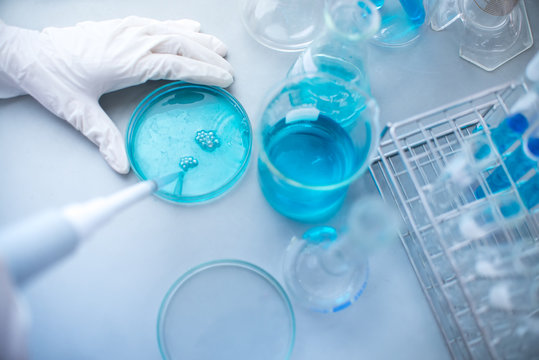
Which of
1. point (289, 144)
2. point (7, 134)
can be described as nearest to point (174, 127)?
point (289, 144)

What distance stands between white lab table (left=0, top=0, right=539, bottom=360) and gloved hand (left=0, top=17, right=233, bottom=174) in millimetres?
53

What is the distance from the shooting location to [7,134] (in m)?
1.08

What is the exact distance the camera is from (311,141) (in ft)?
3.31

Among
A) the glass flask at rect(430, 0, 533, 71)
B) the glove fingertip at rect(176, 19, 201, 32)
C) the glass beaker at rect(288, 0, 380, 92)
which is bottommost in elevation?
the glass flask at rect(430, 0, 533, 71)

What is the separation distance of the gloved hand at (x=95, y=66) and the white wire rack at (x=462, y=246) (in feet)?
1.87

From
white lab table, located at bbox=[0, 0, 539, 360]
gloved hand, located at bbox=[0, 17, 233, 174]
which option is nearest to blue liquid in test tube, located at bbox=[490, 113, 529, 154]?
white lab table, located at bbox=[0, 0, 539, 360]

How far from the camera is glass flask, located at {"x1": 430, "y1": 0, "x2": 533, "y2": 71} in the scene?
1191 mm

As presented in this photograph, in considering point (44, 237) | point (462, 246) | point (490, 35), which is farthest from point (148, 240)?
point (490, 35)

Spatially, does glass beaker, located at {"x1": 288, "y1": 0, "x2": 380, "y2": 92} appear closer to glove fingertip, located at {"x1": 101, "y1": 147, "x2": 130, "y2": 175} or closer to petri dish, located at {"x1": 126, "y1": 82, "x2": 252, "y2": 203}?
petri dish, located at {"x1": 126, "y1": 82, "x2": 252, "y2": 203}

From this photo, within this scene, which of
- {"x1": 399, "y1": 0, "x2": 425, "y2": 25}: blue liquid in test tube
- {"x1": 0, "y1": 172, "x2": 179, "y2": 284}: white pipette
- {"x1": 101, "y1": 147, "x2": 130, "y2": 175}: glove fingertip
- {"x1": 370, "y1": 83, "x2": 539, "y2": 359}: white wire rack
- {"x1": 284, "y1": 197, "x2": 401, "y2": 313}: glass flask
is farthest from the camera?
{"x1": 399, "y1": 0, "x2": 425, "y2": 25}: blue liquid in test tube

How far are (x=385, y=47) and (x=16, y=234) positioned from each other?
109 centimetres

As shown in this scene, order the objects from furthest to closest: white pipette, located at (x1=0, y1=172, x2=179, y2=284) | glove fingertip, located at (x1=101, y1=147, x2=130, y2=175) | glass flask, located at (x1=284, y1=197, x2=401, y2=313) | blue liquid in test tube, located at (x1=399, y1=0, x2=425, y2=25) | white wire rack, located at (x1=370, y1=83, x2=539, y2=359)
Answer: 1. blue liquid in test tube, located at (x1=399, y1=0, x2=425, y2=25)
2. glove fingertip, located at (x1=101, y1=147, x2=130, y2=175)
3. glass flask, located at (x1=284, y1=197, x2=401, y2=313)
4. white wire rack, located at (x1=370, y1=83, x2=539, y2=359)
5. white pipette, located at (x1=0, y1=172, x2=179, y2=284)

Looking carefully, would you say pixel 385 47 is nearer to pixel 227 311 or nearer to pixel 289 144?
pixel 289 144

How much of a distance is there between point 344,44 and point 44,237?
0.81m
